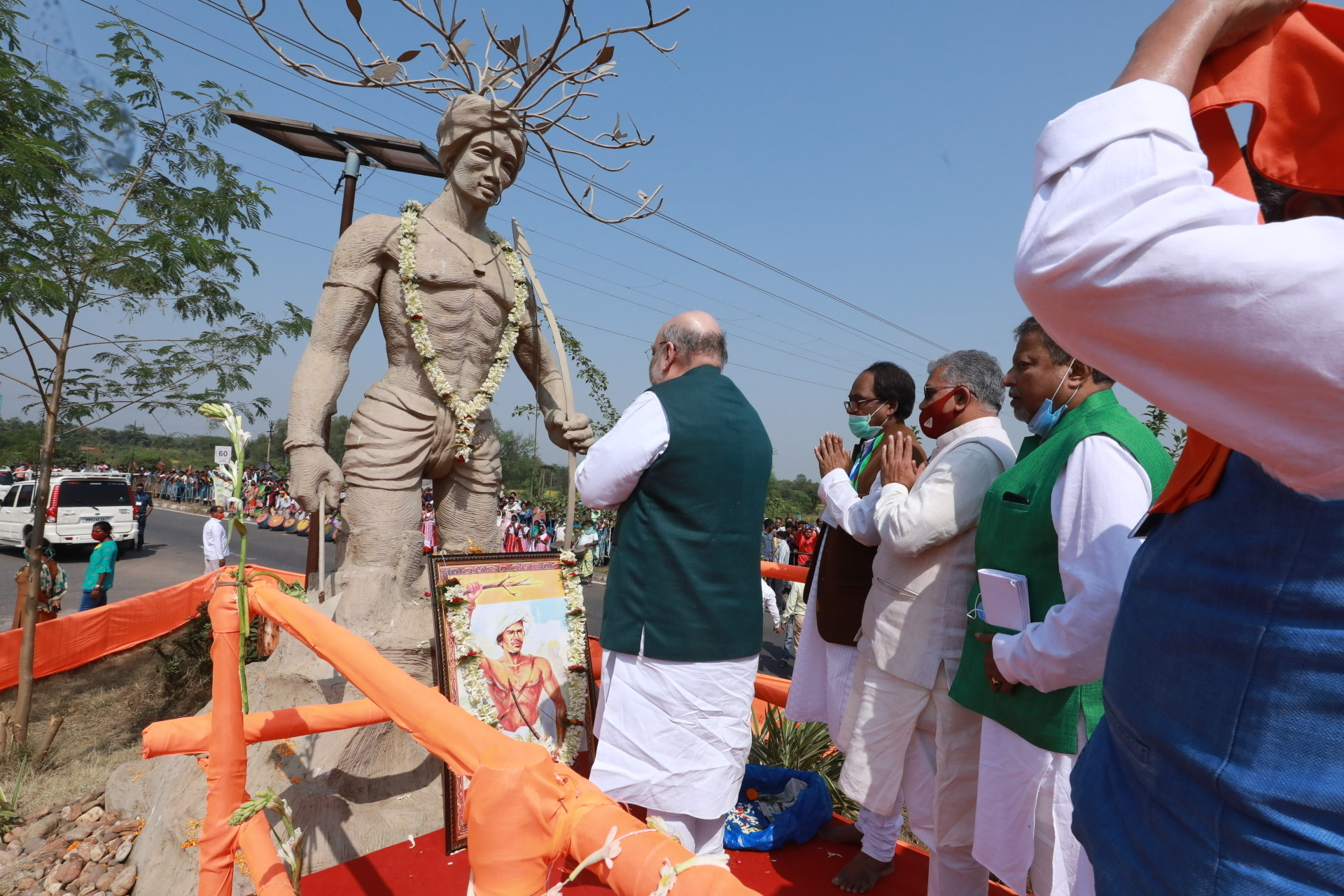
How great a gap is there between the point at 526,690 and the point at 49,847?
8.65ft

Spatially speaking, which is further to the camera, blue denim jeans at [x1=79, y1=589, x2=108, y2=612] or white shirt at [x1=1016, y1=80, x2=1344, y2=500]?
blue denim jeans at [x1=79, y1=589, x2=108, y2=612]

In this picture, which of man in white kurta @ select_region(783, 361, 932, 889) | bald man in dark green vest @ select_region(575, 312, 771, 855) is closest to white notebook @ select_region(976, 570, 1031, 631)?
man in white kurta @ select_region(783, 361, 932, 889)

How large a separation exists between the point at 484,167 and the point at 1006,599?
9.90ft

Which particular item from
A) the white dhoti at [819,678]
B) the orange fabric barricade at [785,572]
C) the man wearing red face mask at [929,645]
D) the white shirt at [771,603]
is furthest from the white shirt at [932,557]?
the white shirt at [771,603]

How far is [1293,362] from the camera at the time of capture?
24.7 inches

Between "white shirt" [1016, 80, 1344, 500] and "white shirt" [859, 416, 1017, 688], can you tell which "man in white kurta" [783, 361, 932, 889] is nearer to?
"white shirt" [859, 416, 1017, 688]

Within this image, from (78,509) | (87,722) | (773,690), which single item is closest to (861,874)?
(773,690)

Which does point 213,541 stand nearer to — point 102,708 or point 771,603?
point 102,708

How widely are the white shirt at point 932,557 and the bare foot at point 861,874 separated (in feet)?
2.54

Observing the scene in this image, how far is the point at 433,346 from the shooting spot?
3.68 meters

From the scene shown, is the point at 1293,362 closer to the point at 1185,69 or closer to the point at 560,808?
the point at 1185,69

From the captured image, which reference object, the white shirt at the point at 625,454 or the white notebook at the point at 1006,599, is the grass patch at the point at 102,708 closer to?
the white shirt at the point at 625,454

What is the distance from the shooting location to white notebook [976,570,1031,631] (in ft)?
6.75

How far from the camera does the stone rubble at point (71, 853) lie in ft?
10.9
